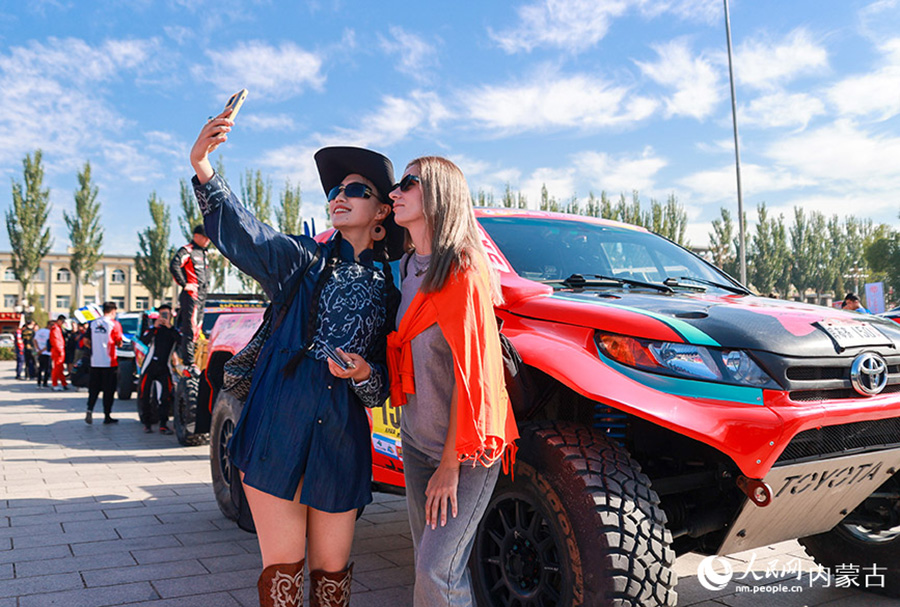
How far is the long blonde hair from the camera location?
2148 mm

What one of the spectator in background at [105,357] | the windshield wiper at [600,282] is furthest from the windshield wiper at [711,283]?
the spectator in background at [105,357]

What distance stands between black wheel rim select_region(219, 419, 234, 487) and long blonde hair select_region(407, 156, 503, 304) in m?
3.16

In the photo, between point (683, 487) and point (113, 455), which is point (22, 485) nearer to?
point (113, 455)

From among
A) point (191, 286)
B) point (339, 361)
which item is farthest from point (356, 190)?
point (191, 286)

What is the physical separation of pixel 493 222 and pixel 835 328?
65.9 inches

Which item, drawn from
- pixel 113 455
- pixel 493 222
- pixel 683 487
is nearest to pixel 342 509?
pixel 683 487

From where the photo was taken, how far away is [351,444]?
2.41 m

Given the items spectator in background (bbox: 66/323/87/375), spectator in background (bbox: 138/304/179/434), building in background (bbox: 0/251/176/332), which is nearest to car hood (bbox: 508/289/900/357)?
spectator in background (bbox: 138/304/179/434)

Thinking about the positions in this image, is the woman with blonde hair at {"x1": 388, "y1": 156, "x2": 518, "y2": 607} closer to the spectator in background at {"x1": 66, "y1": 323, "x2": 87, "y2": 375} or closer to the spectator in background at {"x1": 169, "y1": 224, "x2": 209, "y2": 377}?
the spectator in background at {"x1": 169, "y1": 224, "x2": 209, "y2": 377}

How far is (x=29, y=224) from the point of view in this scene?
170 ft

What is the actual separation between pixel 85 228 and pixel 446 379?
189 ft

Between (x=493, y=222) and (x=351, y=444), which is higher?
(x=493, y=222)

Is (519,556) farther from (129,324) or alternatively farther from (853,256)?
(853,256)

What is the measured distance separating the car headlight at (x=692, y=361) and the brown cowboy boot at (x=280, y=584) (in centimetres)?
132
